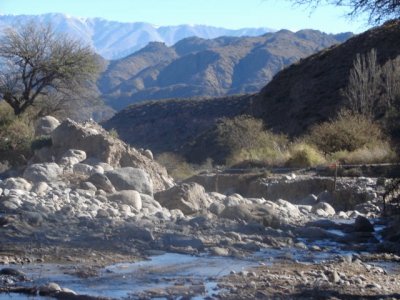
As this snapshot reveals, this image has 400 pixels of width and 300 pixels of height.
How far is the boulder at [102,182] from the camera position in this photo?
62.7ft

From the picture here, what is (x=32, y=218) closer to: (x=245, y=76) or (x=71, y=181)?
(x=71, y=181)

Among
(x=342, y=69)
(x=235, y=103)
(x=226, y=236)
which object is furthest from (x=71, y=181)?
(x=235, y=103)

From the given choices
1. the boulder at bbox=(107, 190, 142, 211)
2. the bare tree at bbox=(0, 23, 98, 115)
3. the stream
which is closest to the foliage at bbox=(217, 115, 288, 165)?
the bare tree at bbox=(0, 23, 98, 115)

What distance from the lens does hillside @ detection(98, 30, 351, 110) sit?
138 m

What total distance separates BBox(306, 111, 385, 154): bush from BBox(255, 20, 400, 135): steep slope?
15040mm

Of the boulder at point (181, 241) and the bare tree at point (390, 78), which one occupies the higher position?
the bare tree at point (390, 78)

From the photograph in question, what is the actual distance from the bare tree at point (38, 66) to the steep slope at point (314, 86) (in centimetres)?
1601

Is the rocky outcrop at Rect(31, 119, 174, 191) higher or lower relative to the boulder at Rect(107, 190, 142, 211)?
higher

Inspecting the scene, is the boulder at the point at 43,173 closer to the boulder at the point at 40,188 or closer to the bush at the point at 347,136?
the boulder at the point at 40,188

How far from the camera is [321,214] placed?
20.1m

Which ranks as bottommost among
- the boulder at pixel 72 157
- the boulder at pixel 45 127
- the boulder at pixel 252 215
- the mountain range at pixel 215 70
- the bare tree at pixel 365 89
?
the boulder at pixel 252 215

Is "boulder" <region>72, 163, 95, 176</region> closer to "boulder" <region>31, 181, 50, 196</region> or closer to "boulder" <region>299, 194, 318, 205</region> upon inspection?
"boulder" <region>31, 181, 50, 196</region>

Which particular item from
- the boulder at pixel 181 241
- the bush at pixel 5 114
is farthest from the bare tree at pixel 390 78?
the boulder at pixel 181 241

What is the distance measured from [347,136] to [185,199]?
56.3 feet
